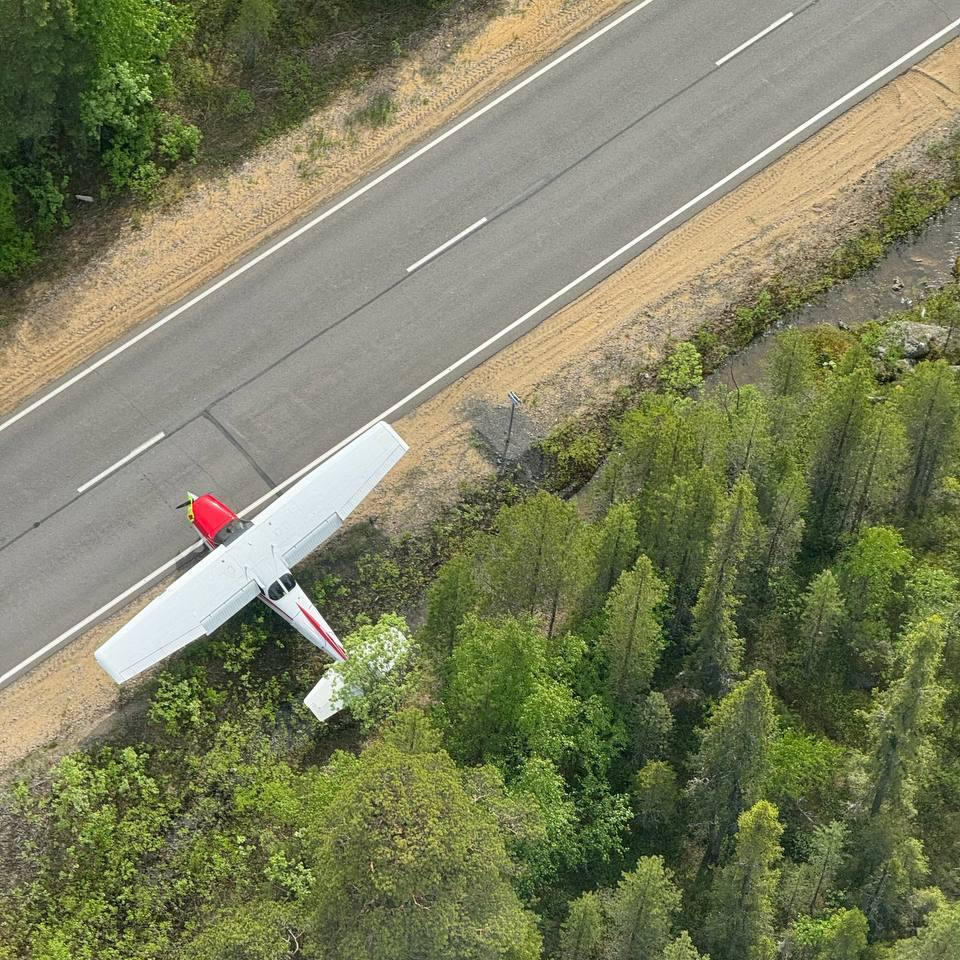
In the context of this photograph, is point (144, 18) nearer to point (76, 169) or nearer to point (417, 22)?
point (76, 169)

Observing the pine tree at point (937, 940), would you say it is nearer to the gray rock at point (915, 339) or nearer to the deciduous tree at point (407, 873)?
the deciduous tree at point (407, 873)

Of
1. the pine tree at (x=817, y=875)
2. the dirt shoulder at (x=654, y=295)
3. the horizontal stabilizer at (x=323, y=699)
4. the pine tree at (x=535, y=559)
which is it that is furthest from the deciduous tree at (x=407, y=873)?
the dirt shoulder at (x=654, y=295)

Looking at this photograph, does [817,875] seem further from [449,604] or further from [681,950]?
[449,604]

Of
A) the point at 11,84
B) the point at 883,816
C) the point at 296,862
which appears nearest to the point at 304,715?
→ the point at 296,862

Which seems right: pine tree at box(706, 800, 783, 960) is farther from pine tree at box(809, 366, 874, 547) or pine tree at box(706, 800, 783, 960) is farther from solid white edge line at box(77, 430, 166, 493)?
solid white edge line at box(77, 430, 166, 493)

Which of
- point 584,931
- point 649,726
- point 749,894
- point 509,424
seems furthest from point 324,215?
point 749,894

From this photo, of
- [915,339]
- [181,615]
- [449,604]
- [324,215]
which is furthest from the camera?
[324,215]

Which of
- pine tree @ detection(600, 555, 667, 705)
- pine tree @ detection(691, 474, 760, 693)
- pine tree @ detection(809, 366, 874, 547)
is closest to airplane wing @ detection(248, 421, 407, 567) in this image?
pine tree @ detection(600, 555, 667, 705)
